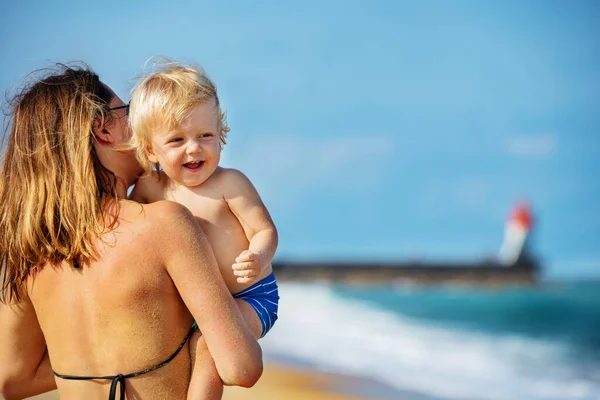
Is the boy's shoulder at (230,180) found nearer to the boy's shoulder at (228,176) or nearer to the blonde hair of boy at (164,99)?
the boy's shoulder at (228,176)

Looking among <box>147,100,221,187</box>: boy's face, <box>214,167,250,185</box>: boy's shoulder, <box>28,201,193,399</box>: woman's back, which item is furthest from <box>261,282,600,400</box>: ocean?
<box>28,201,193,399</box>: woman's back

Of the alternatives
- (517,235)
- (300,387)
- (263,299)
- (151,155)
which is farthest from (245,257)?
(517,235)

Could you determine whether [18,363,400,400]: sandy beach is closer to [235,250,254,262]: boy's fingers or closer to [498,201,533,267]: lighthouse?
[235,250,254,262]: boy's fingers

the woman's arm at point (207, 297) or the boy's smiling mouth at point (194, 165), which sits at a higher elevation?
the boy's smiling mouth at point (194, 165)

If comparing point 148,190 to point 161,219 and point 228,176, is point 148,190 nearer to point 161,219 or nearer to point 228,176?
point 228,176

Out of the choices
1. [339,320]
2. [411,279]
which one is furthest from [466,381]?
[411,279]

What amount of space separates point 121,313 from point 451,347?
1334 centimetres

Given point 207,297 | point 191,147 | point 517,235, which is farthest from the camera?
point 517,235

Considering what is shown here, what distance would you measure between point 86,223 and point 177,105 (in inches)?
18.6

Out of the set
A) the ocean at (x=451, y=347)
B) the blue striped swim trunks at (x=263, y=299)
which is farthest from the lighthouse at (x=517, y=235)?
the blue striped swim trunks at (x=263, y=299)

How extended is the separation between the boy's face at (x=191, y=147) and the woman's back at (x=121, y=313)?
1.00 ft

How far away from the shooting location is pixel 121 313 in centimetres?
242

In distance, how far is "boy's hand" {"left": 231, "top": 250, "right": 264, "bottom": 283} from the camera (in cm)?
259

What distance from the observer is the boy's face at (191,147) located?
2693 mm
